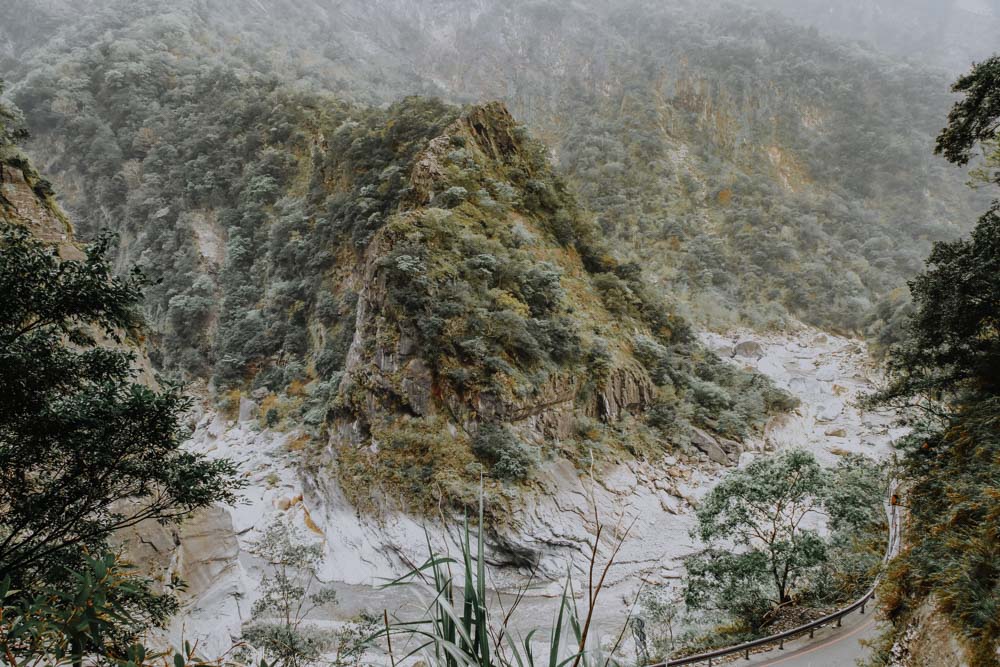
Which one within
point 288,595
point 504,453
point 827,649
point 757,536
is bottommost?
point 827,649

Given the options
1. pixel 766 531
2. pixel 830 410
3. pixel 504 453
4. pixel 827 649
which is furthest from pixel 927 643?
pixel 830 410

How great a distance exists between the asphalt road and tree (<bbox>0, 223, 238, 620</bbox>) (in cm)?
864

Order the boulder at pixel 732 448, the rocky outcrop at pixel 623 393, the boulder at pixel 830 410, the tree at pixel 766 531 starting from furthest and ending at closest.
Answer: the boulder at pixel 830 410 < the boulder at pixel 732 448 < the rocky outcrop at pixel 623 393 < the tree at pixel 766 531

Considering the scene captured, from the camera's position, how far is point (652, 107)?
41750 millimetres

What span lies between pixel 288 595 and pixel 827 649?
31.7ft

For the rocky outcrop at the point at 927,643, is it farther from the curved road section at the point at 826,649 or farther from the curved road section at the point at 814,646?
the curved road section at the point at 826,649

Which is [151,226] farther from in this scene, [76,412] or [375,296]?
[76,412]

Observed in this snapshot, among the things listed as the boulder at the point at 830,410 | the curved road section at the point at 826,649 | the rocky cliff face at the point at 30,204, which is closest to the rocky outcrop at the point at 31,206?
the rocky cliff face at the point at 30,204

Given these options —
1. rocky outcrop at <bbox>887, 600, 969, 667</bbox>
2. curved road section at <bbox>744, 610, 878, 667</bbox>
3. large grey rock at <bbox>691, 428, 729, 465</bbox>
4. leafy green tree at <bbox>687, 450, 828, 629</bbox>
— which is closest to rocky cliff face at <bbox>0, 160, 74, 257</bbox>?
leafy green tree at <bbox>687, 450, 828, 629</bbox>

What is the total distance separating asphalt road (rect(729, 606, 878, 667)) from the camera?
283 inches

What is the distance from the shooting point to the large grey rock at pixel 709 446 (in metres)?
15.9

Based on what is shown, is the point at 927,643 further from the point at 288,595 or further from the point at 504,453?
the point at 288,595

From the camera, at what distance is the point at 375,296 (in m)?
15.2

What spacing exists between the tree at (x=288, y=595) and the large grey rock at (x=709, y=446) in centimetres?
1209
